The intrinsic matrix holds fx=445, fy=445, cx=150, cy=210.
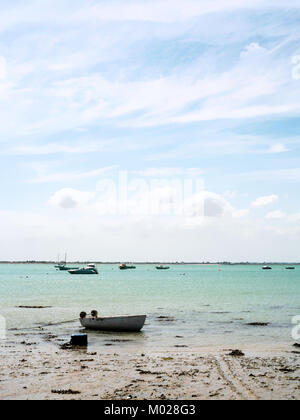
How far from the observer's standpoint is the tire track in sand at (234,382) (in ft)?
53.6

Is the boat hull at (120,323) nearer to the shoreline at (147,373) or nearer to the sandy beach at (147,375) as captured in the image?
the shoreline at (147,373)

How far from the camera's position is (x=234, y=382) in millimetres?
18234

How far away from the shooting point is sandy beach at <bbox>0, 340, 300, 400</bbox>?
1650cm

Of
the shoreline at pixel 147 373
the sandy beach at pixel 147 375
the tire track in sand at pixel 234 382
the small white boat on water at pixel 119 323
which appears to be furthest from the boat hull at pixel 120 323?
the tire track in sand at pixel 234 382

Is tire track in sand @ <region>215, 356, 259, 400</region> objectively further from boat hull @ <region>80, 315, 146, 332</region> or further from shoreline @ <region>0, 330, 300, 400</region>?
boat hull @ <region>80, 315, 146, 332</region>

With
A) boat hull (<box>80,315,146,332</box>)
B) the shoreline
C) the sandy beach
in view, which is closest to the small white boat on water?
boat hull (<box>80,315,146,332</box>)

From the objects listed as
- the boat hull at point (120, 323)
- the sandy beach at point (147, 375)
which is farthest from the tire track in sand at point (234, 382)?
the boat hull at point (120, 323)

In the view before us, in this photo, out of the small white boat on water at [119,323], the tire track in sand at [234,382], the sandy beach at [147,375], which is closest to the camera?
the tire track in sand at [234,382]

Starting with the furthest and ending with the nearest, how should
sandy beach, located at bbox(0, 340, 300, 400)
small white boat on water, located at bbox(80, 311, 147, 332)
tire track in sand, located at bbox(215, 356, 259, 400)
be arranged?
small white boat on water, located at bbox(80, 311, 147, 332)
sandy beach, located at bbox(0, 340, 300, 400)
tire track in sand, located at bbox(215, 356, 259, 400)

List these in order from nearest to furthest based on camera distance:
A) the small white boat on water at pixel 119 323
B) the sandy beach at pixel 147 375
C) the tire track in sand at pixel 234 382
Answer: the tire track in sand at pixel 234 382, the sandy beach at pixel 147 375, the small white boat on water at pixel 119 323

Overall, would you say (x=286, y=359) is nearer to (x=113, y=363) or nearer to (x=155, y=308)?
(x=113, y=363)

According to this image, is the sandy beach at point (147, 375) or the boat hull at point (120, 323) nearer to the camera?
the sandy beach at point (147, 375)
